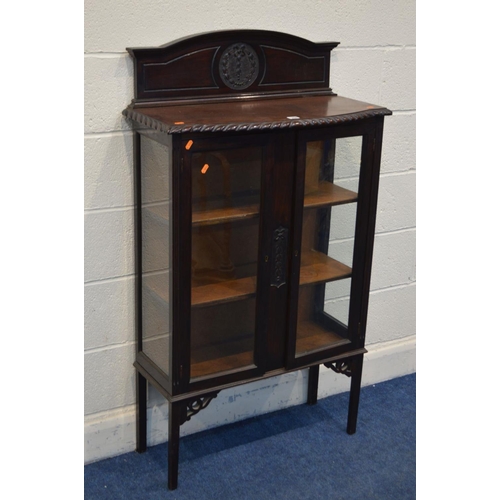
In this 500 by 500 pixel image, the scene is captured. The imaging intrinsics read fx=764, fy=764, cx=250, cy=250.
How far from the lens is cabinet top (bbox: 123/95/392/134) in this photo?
228 cm

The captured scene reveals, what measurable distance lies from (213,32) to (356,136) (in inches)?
23.1

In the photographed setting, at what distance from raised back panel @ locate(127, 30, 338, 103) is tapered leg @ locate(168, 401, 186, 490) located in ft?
3.35

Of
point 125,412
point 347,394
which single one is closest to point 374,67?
point 347,394

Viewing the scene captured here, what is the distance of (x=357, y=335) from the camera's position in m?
2.88

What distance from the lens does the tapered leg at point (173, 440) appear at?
255 centimetres

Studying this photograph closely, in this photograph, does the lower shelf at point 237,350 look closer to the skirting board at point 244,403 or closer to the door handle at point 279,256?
the door handle at point 279,256

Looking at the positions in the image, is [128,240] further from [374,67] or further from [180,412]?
[374,67]

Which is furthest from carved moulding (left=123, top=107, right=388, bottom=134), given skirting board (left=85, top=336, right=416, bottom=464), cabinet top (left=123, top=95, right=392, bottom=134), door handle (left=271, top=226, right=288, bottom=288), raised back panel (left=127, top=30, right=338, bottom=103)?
skirting board (left=85, top=336, right=416, bottom=464)

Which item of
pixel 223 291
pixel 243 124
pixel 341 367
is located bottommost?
pixel 341 367

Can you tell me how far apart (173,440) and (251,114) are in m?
1.12

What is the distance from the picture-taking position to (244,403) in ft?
10.1

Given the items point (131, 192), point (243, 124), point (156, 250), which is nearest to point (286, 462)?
point (156, 250)

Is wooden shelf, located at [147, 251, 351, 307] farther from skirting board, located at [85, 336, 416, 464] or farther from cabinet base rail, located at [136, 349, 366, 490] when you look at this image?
skirting board, located at [85, 336, 416, 464]

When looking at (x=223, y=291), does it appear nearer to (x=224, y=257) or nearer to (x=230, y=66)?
(x=224, y=257)
